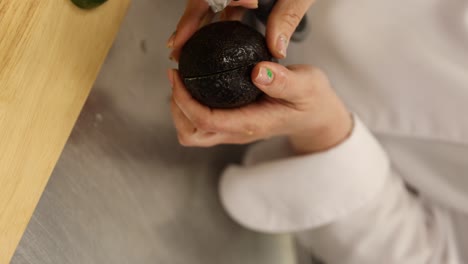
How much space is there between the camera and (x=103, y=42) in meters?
0.39

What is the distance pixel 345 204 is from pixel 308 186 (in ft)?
0.21

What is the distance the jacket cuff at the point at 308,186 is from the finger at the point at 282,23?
244 mm

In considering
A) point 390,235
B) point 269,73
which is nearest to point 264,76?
point 269,73

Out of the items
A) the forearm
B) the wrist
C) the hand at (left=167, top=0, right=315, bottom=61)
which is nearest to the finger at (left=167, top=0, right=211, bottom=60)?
the hand at (left=167, top=0, right=315, bottom=61)

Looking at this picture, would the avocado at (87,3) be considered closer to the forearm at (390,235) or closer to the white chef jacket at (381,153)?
the white chef jacket at (381,153)

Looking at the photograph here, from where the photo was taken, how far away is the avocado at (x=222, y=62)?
0.34 m

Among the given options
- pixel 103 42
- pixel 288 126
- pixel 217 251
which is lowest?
pixel 217 251

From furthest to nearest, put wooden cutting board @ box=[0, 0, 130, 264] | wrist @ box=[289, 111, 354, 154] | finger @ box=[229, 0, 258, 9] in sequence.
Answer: wrist @ box=[289, 111, 354, 154]
finger @ box=[229, 0, 258, 9]
wooden cutting board @ box=[0, 0, 130, 264]

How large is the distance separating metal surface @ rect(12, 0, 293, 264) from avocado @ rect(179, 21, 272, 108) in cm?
16

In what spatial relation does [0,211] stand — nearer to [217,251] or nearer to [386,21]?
[217,251]

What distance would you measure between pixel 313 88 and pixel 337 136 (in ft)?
0.52

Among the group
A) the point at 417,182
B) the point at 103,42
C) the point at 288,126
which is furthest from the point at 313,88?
the point at 417,182

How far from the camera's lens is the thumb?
335 mm

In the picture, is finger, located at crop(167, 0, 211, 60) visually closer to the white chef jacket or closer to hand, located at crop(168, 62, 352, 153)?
hand, located at crop(168, 62, 352, 153)
